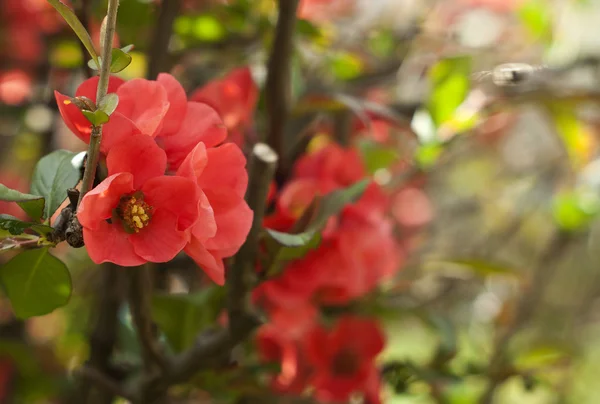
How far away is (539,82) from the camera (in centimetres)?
74

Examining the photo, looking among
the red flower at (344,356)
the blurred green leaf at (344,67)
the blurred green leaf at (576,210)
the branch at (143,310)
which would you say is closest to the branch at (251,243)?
the branch at (143,310)

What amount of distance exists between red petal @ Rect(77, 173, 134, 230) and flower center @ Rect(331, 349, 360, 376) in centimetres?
37

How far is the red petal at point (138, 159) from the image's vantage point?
0.28 metres

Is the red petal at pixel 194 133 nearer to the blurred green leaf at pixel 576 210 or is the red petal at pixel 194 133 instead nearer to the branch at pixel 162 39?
the branch at pixel 162 39

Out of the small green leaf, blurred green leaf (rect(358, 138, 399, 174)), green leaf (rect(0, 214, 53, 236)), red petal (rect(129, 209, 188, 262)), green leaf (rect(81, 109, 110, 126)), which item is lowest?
blurred green leaf (rect(358, 138, 399, 174))

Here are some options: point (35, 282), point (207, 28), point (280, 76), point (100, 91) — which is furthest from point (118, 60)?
point (207, 28)

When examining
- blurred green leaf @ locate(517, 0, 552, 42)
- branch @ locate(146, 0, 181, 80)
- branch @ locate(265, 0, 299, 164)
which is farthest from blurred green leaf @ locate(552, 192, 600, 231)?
branch @ locate(146, 0, 181, 80)

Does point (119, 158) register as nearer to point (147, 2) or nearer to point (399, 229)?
point (147, 2)

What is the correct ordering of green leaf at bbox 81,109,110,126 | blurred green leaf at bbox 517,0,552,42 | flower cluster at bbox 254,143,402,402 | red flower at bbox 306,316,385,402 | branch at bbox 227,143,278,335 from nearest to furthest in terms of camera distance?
1. green leaf at bbox 81,109,110,126
2. branch at bbox 227,143,278,335
3. flower cluster at bbox 254,143,402,402
4. red flower at bbox 306,316,385,402
5. blurred green leaf at bbox 517,0,552,42

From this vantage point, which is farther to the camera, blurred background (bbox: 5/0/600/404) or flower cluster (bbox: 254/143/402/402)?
blurred background (bbox: 5/0/600/404)

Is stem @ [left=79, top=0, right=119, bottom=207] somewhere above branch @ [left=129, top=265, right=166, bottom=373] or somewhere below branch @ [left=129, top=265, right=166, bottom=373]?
above

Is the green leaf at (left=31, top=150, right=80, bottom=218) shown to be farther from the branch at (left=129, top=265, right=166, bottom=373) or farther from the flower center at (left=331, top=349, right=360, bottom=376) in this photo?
the flower center at (left=331, top=349, right=360, bottom=376)

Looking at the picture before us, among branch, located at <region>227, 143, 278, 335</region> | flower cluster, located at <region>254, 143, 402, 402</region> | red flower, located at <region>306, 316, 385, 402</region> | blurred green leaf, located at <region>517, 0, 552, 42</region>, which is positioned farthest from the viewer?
blurred green leaf, located at <region>517, 0, 552, 42</region>

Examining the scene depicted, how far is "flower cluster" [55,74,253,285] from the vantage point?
285 mm
